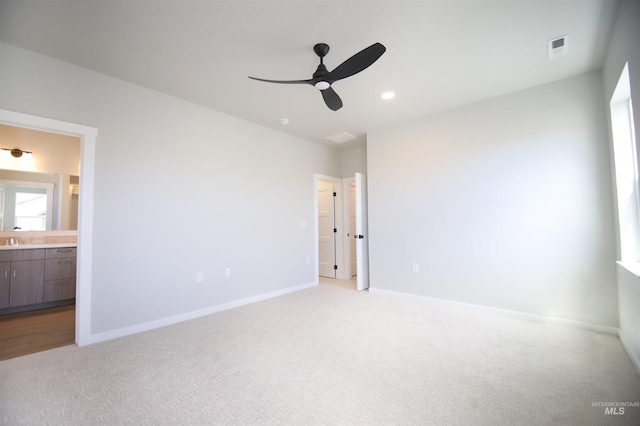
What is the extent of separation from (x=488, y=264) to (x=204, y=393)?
3.36 m

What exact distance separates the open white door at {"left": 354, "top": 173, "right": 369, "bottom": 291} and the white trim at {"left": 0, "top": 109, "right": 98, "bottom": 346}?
3519mm

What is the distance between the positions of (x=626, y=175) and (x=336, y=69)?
2.83 meters

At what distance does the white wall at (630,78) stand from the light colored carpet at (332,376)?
0.21 meters

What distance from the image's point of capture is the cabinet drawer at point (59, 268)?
3.77m

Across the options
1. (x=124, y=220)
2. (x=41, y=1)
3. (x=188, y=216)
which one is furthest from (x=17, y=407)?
(x=41, y=1)

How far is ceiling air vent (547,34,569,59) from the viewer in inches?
89.8

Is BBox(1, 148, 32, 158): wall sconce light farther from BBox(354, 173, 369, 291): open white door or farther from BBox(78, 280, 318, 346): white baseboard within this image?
BBox(354, 173, 369, 291): open white door

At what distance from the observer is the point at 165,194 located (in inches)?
124

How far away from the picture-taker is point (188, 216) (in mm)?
3332

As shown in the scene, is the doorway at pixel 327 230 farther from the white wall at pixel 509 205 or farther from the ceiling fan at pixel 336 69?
the ceiling fan at pixel 336 69

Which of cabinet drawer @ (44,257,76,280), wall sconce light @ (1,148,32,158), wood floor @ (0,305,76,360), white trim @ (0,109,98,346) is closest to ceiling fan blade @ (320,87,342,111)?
white trim @ (0,109,98,346)

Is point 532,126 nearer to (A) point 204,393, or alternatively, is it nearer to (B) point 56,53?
(A) point 204,393

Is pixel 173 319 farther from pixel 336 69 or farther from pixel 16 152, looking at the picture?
pixel 16 152

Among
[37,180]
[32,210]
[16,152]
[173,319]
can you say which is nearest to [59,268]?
[32,210]
